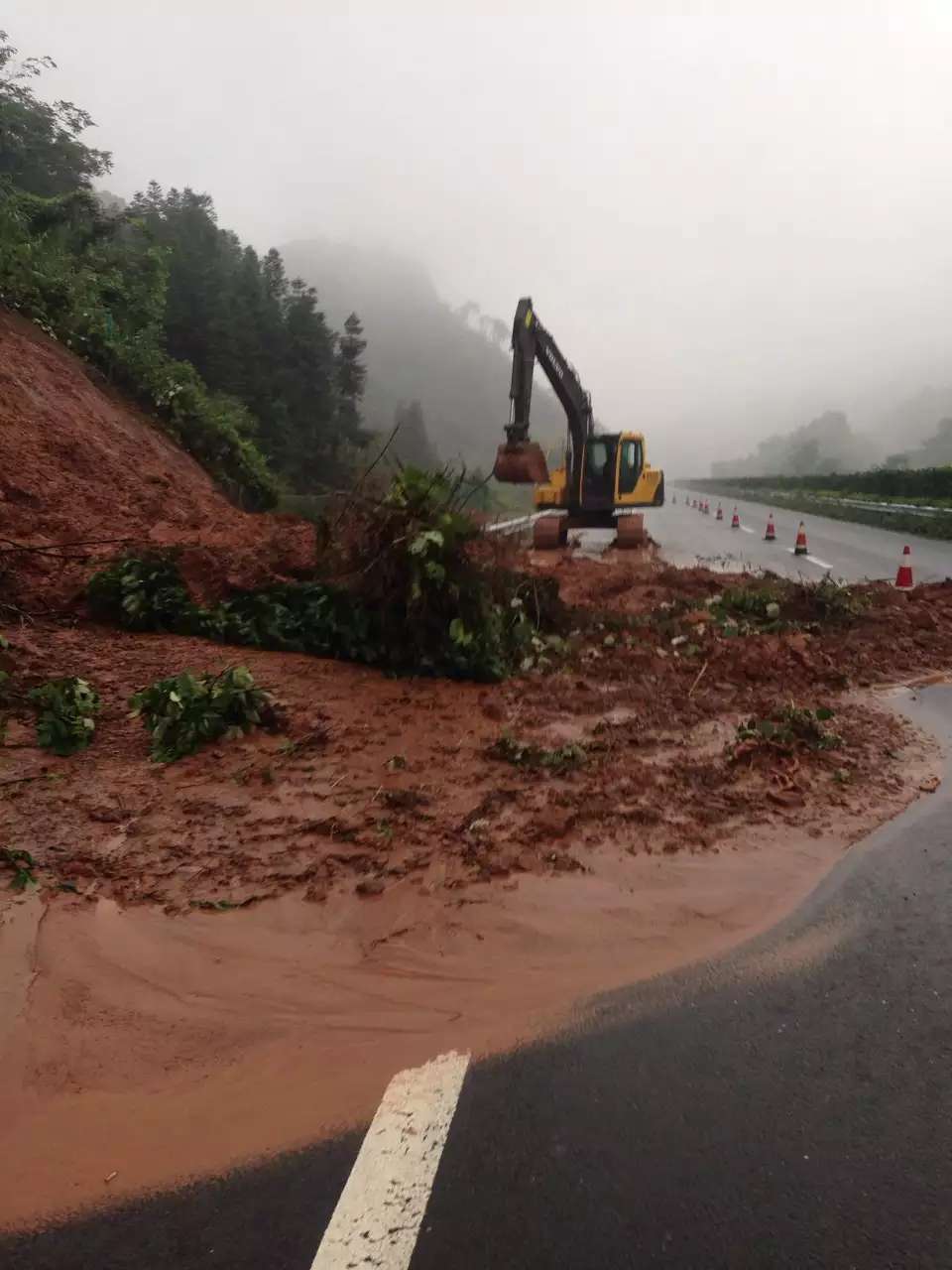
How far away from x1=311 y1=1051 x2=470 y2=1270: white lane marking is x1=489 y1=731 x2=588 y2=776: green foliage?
236 centimetres

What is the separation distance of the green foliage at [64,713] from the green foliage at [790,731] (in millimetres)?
3729

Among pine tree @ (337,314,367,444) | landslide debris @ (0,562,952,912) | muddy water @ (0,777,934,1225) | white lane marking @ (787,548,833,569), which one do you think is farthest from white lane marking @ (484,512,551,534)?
pine tree @ (337,314,367,444)

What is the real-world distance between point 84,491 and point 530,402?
7.26 m

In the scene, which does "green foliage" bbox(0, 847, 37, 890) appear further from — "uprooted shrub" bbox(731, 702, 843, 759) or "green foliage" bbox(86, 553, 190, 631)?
"uprooted shrub" bbox(731, 702, 843, 759)

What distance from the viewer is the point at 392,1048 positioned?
8.20 feet

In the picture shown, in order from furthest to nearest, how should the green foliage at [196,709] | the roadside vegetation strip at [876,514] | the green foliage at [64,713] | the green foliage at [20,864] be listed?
the roadside vegetation strip at [876,514], the green foliage at [196,709], the green foliage at [64,713], the green foliage at [20,864]

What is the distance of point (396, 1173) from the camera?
6.63 ft

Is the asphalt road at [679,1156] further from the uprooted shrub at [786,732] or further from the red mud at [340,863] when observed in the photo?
the uprooted shrub at [786,732]

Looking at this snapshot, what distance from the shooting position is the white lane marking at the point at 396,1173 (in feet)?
5.95

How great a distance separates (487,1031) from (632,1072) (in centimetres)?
46

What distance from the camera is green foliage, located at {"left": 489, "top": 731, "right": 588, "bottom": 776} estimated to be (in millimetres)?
4715

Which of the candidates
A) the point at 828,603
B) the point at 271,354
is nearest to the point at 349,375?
the point at 271,354

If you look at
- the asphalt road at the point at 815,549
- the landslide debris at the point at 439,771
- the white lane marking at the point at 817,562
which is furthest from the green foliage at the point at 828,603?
the white lane marking at the point at 817,562

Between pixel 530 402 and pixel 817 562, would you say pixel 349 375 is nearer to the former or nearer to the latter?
pixel 530 402
